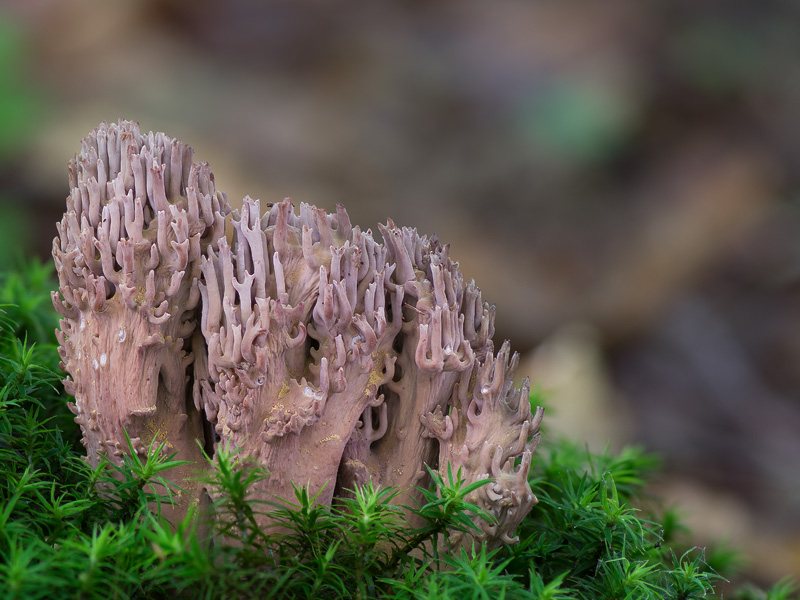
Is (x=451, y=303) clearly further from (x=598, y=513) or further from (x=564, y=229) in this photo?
(x=564, y=229)

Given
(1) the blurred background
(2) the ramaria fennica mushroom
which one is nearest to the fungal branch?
(2) the ramaria fennica mushroom

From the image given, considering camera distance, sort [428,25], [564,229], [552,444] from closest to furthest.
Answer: [552,444]
[564,229]
[428,25]

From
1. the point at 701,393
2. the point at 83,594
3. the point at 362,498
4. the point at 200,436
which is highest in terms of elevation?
the point at 701,393

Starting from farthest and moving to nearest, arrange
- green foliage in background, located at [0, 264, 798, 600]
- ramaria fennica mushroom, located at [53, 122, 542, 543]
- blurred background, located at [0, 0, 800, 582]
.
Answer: blurred background, located at [0, 0, 800, 582], ramaria fennica mushroom, located at [53, 122, 542, 543], green foliage in background, located at [0, 264, 798, 600]

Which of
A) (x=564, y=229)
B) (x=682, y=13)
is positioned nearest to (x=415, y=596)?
(x=564, y=229)

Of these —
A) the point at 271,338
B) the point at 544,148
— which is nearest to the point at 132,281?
the point at 271,338

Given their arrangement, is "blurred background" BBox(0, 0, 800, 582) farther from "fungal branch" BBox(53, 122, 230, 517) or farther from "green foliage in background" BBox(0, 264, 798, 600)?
"fungal branch" BBox(53, 122, 230, 517)

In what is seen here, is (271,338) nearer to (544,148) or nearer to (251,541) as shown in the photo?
(251,541)
